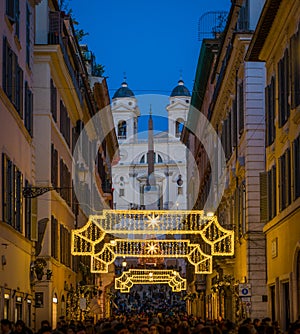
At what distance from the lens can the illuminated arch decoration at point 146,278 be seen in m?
82.1

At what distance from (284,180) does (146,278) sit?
180 feet

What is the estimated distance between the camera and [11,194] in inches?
1188

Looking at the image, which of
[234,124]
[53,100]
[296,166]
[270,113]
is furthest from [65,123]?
[296,166]

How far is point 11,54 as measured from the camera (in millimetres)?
29812

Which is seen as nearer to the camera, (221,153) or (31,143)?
(31,143)

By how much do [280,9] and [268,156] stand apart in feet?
20.5

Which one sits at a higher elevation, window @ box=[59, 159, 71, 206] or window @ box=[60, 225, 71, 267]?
window @ box=[59, 159, 71, 206]

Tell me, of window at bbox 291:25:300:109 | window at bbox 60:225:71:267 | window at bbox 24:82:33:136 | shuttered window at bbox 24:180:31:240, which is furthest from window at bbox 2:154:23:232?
window at bbox 60:225:71:267

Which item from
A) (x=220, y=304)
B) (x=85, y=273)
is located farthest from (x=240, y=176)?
(x=85, y=273)

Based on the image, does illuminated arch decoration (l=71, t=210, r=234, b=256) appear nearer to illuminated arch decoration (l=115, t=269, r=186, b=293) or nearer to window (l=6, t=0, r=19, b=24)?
window (l=6, t=0, r=19, b=24)

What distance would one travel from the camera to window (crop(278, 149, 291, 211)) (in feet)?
103

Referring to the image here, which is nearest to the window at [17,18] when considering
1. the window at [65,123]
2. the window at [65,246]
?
the window at [65,123]

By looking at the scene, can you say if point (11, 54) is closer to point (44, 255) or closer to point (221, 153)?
point (44, 255)

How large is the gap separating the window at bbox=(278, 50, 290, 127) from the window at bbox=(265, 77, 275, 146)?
1.55 meters
